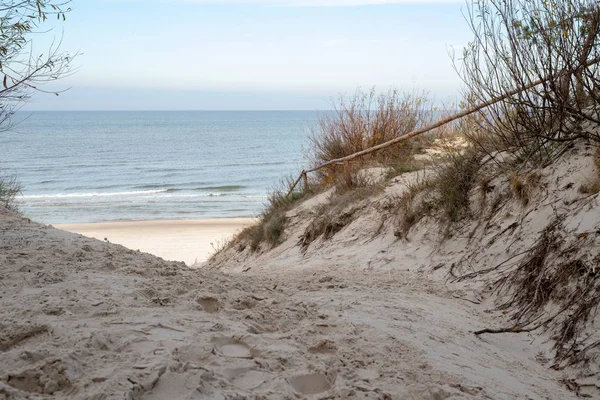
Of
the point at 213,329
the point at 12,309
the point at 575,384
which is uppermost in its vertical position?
the point at 12,309

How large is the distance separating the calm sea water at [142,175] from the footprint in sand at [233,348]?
20.7 ft

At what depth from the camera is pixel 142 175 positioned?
37.7 m

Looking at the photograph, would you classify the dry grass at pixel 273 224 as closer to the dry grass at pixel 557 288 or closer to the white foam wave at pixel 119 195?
the dry grass at pixel 557 288

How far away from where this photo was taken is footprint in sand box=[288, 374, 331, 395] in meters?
2.86

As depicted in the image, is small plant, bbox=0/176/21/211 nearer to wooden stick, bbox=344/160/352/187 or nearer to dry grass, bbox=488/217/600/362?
wooden stick, bbox=344/160/352/187

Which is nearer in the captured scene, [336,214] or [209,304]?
[209,304]

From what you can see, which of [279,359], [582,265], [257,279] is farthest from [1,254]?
[582,265]

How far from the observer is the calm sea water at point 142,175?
26062mm

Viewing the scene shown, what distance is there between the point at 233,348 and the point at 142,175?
3601 centimetres

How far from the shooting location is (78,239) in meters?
5.60

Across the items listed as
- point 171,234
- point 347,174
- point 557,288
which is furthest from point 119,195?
point 557,288

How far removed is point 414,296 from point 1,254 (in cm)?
369

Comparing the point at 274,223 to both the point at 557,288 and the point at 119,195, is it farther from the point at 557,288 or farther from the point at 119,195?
the point at 119,195

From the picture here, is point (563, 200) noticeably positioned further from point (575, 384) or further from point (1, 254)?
point (1, 254)
